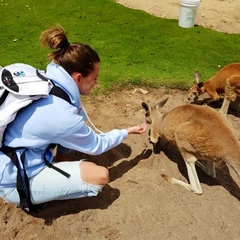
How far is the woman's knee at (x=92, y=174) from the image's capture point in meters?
2.60

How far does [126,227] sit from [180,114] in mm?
1243

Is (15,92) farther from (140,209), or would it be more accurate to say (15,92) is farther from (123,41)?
(123,41)

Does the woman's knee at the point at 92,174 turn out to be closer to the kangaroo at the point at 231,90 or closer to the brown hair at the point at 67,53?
the brown hair at the point at 67,53

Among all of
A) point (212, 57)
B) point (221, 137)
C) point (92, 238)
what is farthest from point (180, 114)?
point (212, 57)

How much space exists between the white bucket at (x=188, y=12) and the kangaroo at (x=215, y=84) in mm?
2043

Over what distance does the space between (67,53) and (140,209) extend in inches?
59.3

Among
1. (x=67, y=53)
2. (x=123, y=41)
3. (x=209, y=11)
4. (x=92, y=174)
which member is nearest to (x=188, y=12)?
(x=123, y=41)

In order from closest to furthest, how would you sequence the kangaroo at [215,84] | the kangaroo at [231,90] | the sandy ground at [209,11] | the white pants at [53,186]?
the white pants at [53,186], the kangaroo at [231,90], the kangaroo at [215,84], the sandy ground at [209,11]

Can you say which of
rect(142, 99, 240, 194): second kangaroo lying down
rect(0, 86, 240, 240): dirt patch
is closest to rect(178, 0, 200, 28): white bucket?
rect(142, 99, 240, 194): second kangaroo lying down

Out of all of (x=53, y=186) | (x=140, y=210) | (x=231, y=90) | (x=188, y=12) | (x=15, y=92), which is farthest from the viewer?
(x=188, y=12)

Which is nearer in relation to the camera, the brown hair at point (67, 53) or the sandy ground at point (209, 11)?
the brown hair at point (67, 53)

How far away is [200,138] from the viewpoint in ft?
9.53

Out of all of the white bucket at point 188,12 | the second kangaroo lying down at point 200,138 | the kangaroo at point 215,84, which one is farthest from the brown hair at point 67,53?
the white bucket at point 188,12

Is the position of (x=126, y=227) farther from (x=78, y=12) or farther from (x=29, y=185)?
(x=78, y=12)
